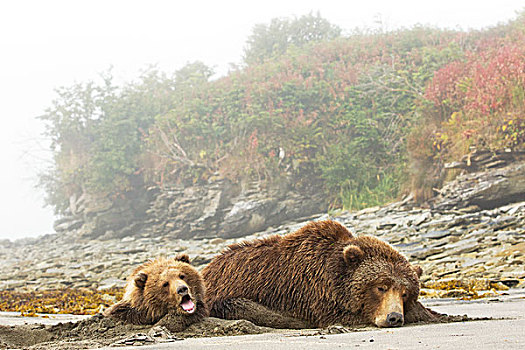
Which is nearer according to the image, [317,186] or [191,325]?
[191,325]

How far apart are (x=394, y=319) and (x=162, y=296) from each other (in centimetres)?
208

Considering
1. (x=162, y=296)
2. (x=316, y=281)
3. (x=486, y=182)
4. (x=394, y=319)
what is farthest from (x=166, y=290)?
(x=486, y=182)

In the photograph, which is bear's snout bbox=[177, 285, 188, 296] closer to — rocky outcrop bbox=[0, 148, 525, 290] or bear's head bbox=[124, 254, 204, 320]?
bear's head bbox=[124, 254, 204, 320]

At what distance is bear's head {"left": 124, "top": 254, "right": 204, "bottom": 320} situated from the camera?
464cm

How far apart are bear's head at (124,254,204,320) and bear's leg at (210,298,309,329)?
363 mm

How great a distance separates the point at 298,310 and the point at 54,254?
Answer: 805 inches

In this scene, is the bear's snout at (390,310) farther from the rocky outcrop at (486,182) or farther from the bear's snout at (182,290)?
the rocky outcrop at (486,182)

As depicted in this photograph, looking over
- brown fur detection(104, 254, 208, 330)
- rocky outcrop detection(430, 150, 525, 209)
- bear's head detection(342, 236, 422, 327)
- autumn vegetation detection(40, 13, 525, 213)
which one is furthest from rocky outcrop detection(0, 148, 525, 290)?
brown fur detection(104, 254, 208, 330)

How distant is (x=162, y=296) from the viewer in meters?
4.76

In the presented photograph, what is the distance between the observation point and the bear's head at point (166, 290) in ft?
15.2

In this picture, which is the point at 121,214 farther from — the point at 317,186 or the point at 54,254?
the point at 317,186

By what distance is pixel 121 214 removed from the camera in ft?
86.2

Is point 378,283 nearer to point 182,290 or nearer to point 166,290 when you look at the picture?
point 182,290

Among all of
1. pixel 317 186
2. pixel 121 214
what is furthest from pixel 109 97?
pixel 317 186
